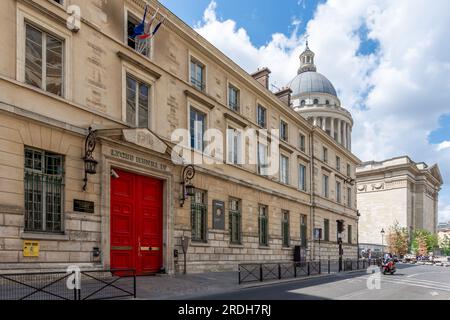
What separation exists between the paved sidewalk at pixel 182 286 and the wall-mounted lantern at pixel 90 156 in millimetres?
3919

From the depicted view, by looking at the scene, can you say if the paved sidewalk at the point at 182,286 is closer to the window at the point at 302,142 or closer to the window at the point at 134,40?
the window at the point at 134,40

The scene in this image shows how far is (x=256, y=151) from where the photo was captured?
79.6 ft

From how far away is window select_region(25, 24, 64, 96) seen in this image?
12.0 metres

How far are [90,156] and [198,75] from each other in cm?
868

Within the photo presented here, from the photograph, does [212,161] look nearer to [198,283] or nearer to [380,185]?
[198,283]

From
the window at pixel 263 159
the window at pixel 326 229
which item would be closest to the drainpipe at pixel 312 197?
the window at pixel 326 229

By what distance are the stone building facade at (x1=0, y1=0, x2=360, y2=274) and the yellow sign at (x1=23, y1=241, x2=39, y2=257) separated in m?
0.03

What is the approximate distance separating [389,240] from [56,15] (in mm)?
72124

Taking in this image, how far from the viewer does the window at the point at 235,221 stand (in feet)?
70.2

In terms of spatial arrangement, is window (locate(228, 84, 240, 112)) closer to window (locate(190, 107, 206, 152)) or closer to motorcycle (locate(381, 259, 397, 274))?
window (locate(190, 107, 206, 152))

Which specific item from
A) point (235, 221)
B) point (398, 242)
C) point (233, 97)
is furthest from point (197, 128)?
point (398, 242)

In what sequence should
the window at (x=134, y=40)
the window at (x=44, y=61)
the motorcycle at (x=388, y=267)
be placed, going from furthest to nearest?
1. the motorcycle at (x=388, y=267)
2. the window at (x=134, y=40)
3. the window at (x=44, y=61)

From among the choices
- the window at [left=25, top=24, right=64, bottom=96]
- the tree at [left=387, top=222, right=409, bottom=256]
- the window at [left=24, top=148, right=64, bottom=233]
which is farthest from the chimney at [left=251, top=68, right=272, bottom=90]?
the tree at [left=387, top=222, right=409, bottom=256]

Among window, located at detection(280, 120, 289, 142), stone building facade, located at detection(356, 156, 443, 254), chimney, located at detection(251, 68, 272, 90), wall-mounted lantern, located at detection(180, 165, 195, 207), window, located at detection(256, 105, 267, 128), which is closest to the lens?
wall-mounted lantern, located at detection(180, 165, 195, 207)
